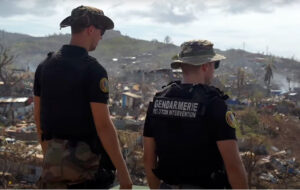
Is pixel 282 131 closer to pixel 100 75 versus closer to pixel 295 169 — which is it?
pixel 295 169

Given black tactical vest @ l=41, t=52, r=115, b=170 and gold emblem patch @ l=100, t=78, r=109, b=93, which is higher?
gold emblem patch @ l=100, t=78, r=109, b=93

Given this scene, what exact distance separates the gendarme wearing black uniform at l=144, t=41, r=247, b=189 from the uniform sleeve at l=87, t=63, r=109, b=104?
289mm

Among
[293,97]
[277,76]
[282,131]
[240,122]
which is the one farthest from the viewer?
[277,76]

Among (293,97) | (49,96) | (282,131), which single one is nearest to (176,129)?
(49,96)

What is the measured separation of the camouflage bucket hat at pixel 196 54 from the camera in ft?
6.60

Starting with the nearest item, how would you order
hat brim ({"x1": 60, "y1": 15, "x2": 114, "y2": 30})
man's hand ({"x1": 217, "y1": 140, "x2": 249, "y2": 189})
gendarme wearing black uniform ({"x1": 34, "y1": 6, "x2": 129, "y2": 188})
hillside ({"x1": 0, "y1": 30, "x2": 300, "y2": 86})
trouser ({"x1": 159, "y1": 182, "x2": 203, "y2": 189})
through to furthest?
man's hand ({"x1": 217, "y1": 140, "x2": 249, "y2": 189})
trouser ({"x1": 159, "y1": 182, "x2": 203, "y2": 189})
gendarme wearing black uniform ({"x1": 34, "y1": 6, "x2": 129, "y2": 188})
hat brim ({"x1": 60, "y1": 15, "x2": 114, "y2": 30})
hillside ({"x1": 0, "y1": 30, "x2": 300, "y2": 86})

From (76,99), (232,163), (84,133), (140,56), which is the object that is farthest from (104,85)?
(140,56)

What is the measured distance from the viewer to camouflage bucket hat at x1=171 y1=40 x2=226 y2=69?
2012mm

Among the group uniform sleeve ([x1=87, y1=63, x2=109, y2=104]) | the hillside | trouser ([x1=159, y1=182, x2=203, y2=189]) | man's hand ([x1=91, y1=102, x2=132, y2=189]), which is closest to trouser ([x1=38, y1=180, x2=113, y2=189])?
man's hand ([x1=91, y1=102, x2=132, y2=189])

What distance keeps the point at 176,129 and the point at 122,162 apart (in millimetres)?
337

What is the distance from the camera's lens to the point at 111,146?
2006mm

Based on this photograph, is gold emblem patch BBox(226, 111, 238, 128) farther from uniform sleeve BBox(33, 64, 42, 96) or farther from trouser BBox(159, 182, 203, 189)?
uniform sleeve BBox(33, 64, 42, 96)

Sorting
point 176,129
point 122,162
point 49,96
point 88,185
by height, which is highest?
point 49,96

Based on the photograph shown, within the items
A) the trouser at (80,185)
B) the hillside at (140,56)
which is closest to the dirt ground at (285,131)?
the trouser at (80,185)
